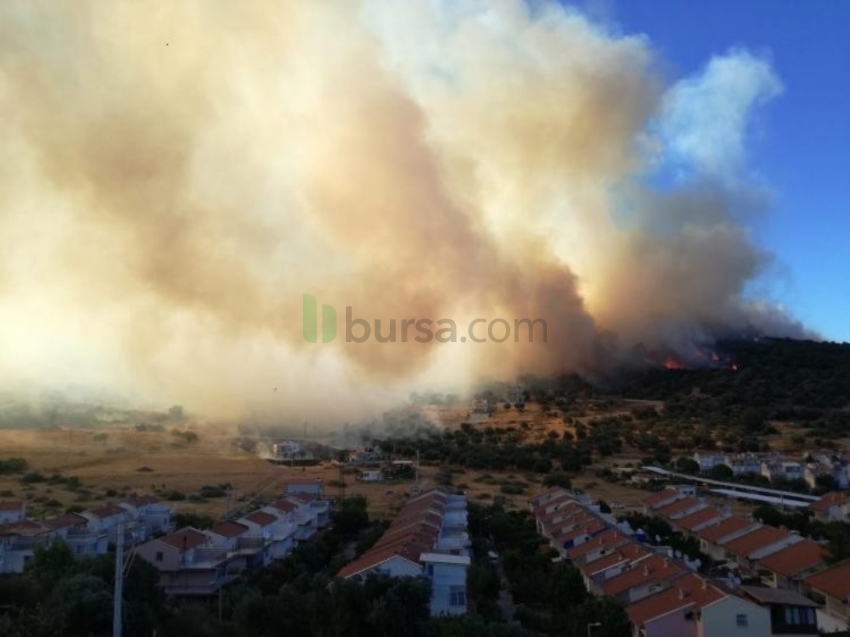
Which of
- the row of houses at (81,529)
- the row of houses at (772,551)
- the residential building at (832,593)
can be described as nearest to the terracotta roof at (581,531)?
the row of houses at (772,551)

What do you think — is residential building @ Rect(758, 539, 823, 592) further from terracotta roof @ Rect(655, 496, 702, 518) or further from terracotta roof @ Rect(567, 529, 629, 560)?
terracotta roof @ Rect(655, 496, 702, 518)

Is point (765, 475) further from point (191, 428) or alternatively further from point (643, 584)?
point (191, 428)

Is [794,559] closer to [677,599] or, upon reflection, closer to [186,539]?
[677,599]

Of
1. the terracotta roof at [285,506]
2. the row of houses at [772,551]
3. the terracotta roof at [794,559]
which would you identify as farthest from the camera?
the terracotta roof at [285,506]

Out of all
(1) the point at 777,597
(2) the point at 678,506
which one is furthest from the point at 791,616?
(2) the point at 678,506

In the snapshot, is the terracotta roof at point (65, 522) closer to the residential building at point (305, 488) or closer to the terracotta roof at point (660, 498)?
the residential building at point (305, 488)

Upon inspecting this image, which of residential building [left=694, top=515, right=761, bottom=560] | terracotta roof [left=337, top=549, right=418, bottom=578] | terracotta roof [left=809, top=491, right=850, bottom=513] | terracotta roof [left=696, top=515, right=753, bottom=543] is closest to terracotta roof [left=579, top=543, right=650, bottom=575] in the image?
terracotta roof [left=337, top=549, right=418, bottom=578]
